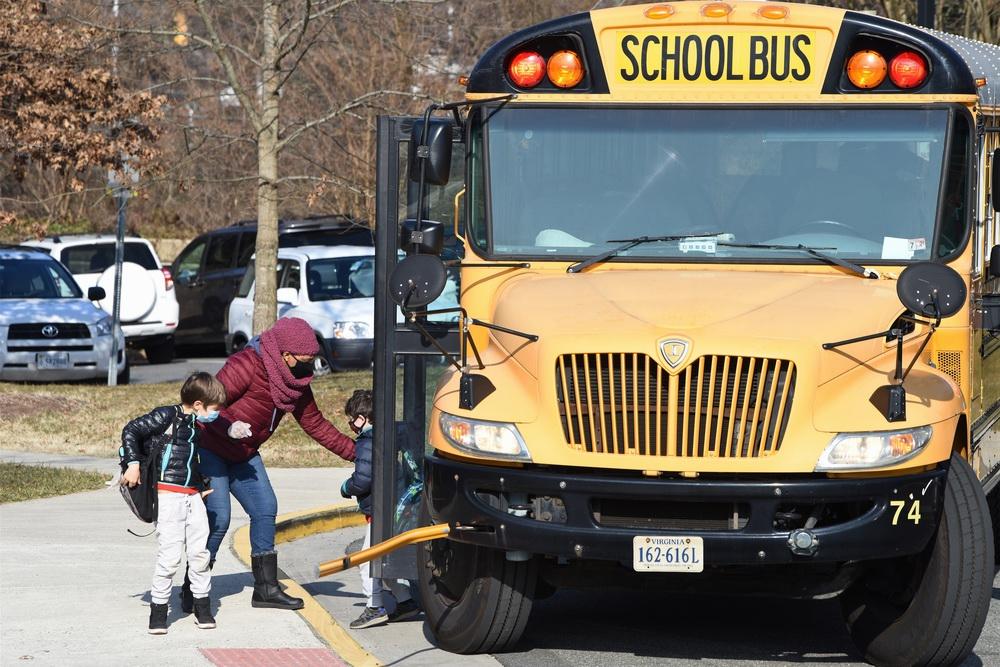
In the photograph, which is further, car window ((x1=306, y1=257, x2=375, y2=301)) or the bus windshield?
car window ((x1=306, y1=257, x2=375, y2=301))

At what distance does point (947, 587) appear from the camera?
21.8 ft

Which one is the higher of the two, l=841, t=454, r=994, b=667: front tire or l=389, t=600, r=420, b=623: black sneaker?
l=841, t=454, r=994, b=667: front tire

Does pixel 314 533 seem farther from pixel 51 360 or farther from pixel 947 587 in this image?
pixel 51 360

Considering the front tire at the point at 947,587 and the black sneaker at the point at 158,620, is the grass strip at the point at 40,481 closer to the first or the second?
the black sneaker at the point at 158,620

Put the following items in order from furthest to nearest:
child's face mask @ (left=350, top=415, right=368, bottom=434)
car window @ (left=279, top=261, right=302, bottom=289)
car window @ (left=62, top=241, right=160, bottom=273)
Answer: car window @ (left=62, top=241, right=160, bottom=273) → car window @ (left=279, top=261, right=302, bottom=289) → child's face mask @ (left=350, top=415, right=368, bottom=434)

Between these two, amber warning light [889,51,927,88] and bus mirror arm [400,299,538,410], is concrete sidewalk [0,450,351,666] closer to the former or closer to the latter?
bus mirror arm [400,299,538,410]

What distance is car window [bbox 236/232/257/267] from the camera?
27.0 metres

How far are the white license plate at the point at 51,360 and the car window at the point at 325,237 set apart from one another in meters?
6.82

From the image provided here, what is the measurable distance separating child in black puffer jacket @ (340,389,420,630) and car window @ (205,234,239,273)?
18.8m

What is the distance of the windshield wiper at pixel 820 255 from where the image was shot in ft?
24.0

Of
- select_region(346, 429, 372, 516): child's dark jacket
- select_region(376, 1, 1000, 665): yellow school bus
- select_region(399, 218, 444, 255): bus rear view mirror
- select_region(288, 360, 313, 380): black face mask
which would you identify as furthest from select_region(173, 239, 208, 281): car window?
select_region(399, 218, 444, 255): bus rear view mirror

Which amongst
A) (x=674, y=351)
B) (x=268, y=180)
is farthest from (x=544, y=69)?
(x=268, y=180)

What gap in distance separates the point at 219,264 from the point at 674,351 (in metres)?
21.5

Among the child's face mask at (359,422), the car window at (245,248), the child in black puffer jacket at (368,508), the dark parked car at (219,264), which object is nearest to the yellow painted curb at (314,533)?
the child in black puffer jacket at (368,508)
